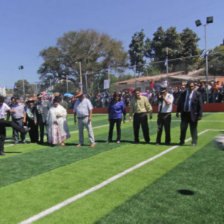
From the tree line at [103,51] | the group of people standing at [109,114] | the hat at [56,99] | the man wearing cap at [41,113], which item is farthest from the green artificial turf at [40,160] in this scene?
the tree line at [103,51]

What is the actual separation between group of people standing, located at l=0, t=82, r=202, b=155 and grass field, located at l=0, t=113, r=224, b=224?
93 cm

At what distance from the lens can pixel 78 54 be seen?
51281 mm

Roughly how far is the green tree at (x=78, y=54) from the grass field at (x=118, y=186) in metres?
44.7

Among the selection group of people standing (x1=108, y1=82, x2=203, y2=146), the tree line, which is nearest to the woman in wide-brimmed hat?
group of people standing (x1=108, y1=82, x2=203, y2=146)

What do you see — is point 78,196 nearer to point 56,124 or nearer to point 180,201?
point 180,201

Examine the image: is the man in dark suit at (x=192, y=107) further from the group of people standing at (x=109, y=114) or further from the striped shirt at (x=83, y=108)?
the striped shirt at (x=83, y=108)

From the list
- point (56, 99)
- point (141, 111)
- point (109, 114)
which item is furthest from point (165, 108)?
point (56, 99)

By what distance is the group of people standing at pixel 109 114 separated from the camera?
318 inches

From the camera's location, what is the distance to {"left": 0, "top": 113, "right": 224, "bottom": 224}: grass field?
366 centimetres

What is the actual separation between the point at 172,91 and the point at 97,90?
29.4 ft

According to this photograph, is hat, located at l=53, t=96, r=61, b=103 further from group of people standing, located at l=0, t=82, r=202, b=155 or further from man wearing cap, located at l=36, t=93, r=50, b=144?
man wearing cap, located at l=36, t=93, r=50, b=144

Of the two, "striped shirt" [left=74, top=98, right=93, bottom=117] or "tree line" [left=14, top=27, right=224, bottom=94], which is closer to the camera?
"striped shirt" [left=74, top=98, right=93, bottom=117]

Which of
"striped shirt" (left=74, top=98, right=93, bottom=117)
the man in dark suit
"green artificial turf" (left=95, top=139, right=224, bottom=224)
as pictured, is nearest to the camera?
"green artificial turf" (left=95, top=139, right=224, bottom=224)

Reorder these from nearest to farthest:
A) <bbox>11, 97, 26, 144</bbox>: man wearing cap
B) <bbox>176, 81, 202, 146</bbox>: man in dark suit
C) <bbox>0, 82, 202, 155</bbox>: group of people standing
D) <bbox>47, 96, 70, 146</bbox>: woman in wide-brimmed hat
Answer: <bbox>176, 81, 202, 146</bbox>: man in dark suit, <bbox>0, 82, 202, 155</bbox>: group of people standing, <bbox>47, 96, 70, 146</bbox>: woman in wide-brimmed hat, <bbox>11, 97, 26, 144</bbox>: man wearing cap
